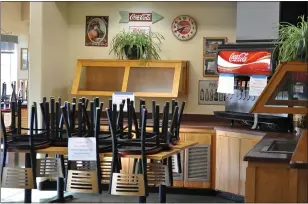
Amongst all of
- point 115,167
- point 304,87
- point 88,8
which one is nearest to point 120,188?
point 115,167

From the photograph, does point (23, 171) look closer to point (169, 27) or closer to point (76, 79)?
point (76, 79)

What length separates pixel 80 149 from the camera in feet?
15.0

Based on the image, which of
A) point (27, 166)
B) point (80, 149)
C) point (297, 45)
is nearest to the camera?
point (297, 45)

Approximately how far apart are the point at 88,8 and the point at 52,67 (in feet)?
3.29

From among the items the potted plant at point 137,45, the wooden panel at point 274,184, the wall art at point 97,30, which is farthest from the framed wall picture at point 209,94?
the wooden panel at point 274,184

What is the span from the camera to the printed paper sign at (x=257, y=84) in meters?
5.70

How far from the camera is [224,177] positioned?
6145 millimetres

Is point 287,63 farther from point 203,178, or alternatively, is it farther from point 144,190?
point 203,178

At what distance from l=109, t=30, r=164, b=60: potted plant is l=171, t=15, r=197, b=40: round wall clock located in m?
0.23

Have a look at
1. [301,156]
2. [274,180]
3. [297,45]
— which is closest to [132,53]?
[297,45]

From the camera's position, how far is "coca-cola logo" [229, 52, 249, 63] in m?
5.90

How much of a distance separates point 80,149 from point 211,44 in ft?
9.81

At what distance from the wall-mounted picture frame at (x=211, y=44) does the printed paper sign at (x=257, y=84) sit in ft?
4.01

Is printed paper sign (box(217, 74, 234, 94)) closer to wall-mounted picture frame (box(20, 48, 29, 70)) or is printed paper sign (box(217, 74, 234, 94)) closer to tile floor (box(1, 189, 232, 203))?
tile floor (box(1, 189, 232, 203))
